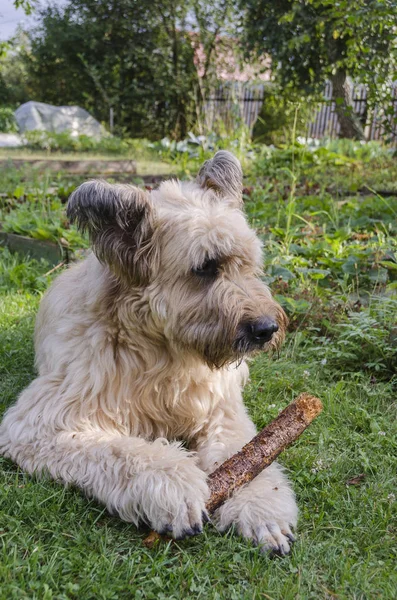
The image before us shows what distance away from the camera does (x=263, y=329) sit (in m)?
2.89

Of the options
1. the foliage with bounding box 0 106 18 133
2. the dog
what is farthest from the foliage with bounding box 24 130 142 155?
the dog

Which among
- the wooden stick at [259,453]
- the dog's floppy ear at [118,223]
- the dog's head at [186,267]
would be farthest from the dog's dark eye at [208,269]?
the wooden stick at [259,453]

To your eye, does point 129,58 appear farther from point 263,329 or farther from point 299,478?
point 299,478

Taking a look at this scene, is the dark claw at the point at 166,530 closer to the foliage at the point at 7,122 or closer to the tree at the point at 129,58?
the tree at the point at 129,58

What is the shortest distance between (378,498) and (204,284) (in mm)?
1335

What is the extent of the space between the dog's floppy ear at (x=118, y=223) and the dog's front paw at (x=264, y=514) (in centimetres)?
116

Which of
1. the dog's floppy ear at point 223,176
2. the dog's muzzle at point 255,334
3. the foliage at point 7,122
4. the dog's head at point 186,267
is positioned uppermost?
the dog's floppy ear at point 223,176

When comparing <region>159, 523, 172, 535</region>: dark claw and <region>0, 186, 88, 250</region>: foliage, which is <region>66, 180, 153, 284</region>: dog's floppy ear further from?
<region>0, 186, 88, 250</region>: foliage

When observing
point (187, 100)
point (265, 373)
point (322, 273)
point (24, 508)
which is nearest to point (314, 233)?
point (322, 273)

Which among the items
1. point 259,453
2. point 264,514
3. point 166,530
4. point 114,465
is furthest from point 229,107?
point 166,530

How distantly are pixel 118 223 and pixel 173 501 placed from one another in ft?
4.40

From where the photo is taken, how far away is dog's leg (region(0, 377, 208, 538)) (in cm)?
255

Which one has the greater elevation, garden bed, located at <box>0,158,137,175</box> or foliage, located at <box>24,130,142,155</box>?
garden bed, located at <box>0,158,137,175</box>

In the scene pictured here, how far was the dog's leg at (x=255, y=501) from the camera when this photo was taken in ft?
8.42
